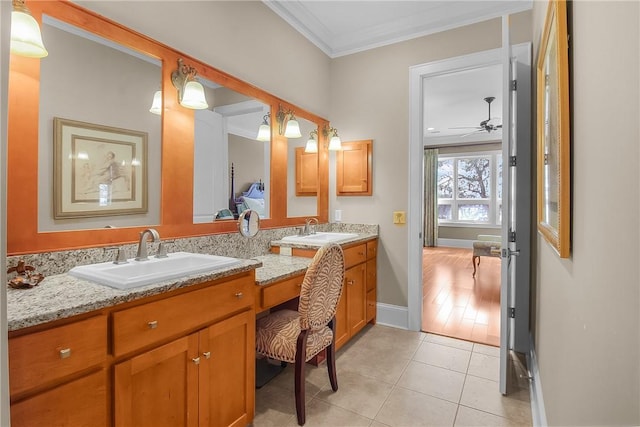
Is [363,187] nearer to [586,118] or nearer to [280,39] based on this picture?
[280,39]

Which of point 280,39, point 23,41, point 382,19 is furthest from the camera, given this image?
point 382,19

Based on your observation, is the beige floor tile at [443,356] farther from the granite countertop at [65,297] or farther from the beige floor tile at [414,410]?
the granite countertop at [65,297]

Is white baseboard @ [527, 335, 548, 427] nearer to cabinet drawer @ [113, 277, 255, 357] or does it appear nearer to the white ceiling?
cabinet drawer @ [113, 277, 255, 357]

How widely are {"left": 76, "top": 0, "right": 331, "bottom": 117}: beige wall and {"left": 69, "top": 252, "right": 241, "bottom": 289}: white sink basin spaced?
1201 millimetres

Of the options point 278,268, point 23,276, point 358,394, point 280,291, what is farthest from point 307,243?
point 23,276

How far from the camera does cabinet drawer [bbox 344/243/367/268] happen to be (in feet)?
8.55

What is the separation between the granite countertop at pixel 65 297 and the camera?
0.88m

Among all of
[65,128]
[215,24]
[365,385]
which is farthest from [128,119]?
[365,385]

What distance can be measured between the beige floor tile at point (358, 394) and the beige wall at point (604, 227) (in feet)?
3.33

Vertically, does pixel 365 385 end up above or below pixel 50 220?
below

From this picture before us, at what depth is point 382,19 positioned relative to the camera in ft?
9.65

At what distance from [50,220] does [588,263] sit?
1928mm

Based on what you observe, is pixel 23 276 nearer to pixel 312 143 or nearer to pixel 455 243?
pixel 312 143

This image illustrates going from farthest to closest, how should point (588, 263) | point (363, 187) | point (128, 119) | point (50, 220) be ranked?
1. point (363, 187)
2. point (128, 119)
3. point (50, 220)
4. point (588, 263)
